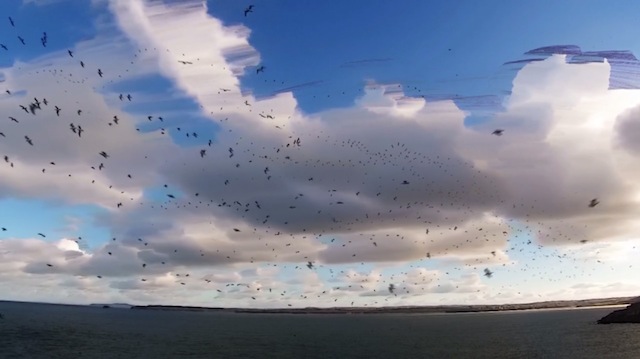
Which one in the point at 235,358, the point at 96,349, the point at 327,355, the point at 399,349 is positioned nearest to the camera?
the point at 235,358

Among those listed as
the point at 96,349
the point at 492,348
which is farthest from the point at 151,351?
the point at 492,348

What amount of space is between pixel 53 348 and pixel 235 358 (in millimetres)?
51218

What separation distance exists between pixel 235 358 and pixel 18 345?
66.2 meters

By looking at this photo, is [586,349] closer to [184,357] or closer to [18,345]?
[184,357]

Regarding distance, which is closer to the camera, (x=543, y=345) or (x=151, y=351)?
(x=151, y=351)

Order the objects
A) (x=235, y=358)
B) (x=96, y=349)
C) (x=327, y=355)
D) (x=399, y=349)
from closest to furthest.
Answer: (x=235, y=358), (x=327, y=355), (x=96, y=349), (x=399, y=349)

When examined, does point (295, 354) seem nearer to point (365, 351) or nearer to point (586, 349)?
point (365, 351)

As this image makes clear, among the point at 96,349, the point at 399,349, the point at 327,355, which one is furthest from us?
the point at 399,349

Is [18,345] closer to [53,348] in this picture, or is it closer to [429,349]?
[53,348]

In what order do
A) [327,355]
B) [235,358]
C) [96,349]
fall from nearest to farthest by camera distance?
[235,358] → [327,355] → [96,349]

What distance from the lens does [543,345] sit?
146 metres

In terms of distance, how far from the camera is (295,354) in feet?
402

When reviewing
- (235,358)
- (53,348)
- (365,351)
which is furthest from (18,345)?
(365,351)

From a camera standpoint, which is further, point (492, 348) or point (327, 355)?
point (492, 348)
